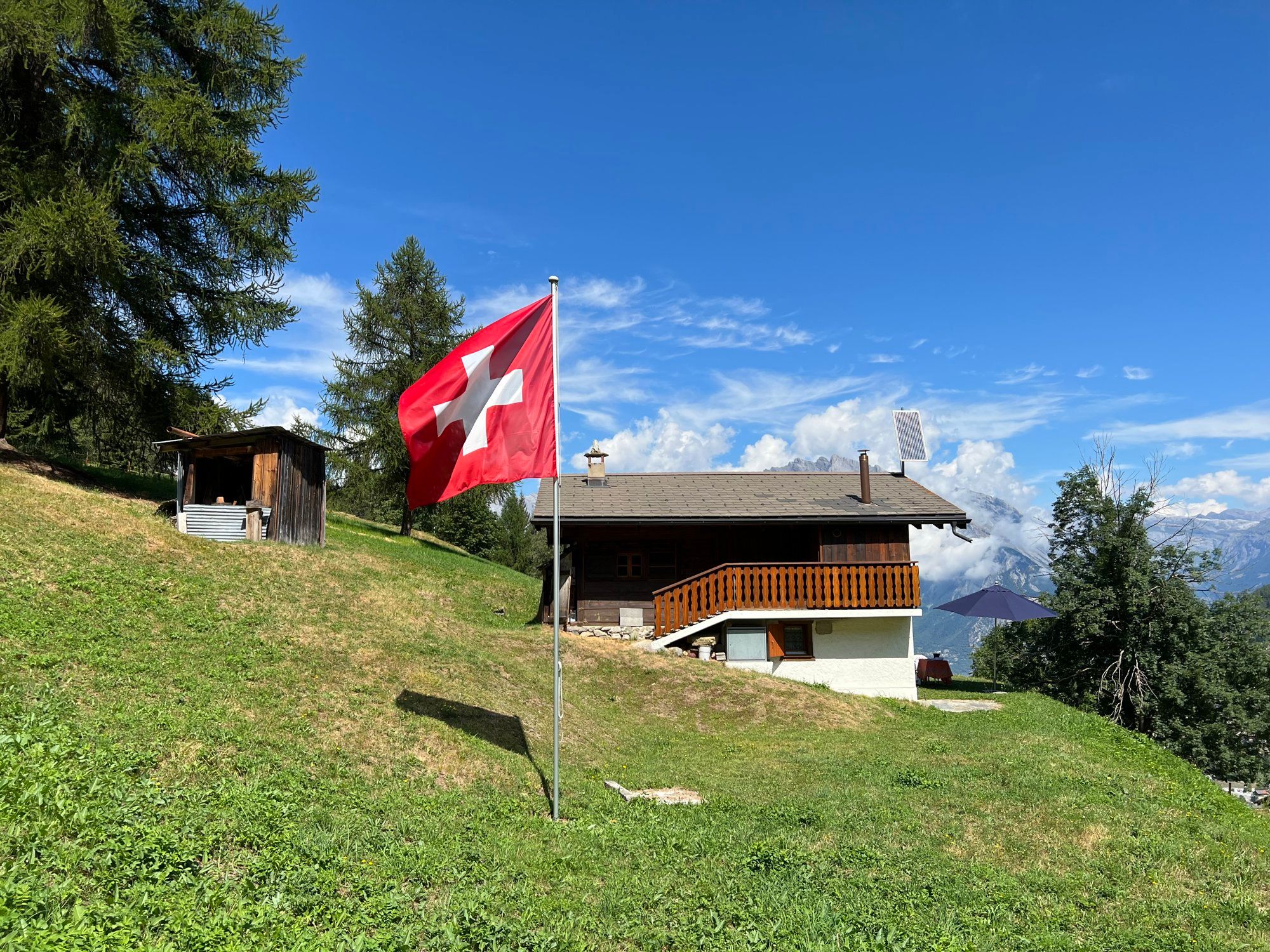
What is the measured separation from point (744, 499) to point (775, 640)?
440cm

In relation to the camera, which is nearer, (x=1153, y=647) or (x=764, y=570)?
(x=764, y=570)

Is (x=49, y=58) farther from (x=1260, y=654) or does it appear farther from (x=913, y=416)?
(x=1260, y=654)

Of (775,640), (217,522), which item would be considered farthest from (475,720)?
(775,640)

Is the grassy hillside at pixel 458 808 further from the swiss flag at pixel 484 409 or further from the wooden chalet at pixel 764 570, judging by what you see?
the wooden chalet at pixel 764 570

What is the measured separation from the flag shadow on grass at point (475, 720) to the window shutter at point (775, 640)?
10.2 metres

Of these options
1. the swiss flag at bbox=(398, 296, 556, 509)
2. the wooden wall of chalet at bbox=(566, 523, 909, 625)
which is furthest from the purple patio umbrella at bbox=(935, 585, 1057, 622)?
the swiss flag at bbox=(398, 296, 556, 509)

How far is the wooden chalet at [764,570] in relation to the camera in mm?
20469

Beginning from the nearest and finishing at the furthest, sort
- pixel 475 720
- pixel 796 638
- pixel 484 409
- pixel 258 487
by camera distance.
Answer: pixel 484 409, pixel 475 720, pixel 258 487, pixel 796 638

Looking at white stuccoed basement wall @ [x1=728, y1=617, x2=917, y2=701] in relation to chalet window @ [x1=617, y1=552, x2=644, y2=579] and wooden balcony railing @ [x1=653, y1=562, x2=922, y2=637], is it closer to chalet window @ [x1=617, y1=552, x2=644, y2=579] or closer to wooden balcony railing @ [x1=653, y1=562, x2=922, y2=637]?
wooden balcony railing @ [x1=653, y1=562, x2=922, y2=637]

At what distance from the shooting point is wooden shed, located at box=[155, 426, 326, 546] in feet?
59.4

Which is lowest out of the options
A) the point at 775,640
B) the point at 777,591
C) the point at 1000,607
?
the point at 775,640

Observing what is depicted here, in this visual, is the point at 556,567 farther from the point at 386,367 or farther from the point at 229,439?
the point at 386,367

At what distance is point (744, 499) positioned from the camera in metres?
22.9

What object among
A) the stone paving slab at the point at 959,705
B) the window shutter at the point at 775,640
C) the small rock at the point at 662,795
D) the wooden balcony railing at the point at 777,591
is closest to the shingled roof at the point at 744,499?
the wooden balcony railing at the point at 777,591
